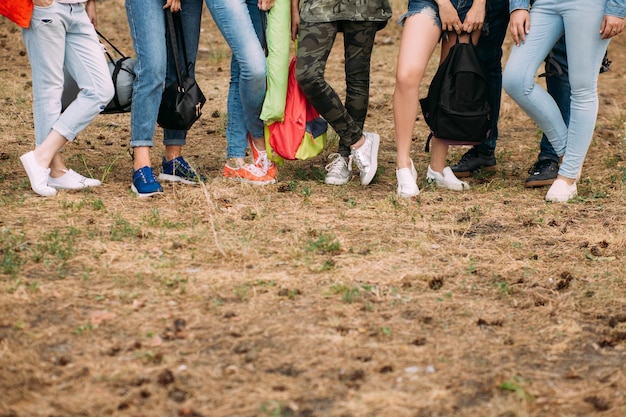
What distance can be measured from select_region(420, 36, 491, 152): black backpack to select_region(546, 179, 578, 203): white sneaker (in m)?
0.52

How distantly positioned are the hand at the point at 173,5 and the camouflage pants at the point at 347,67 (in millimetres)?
717

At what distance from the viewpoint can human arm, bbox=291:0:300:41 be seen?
199 inches

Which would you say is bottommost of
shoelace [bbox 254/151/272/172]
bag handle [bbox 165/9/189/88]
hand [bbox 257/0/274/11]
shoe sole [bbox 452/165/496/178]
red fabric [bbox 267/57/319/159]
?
shoe sole [bbox 452/165/496/178]

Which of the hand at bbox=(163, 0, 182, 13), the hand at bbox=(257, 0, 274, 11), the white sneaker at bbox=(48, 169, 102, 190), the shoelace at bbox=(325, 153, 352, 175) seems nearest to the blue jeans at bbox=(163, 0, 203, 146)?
the hand at bbox=(163, 0, 182, 13)

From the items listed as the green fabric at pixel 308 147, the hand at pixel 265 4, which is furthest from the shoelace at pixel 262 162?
the hand at pixel 265 4

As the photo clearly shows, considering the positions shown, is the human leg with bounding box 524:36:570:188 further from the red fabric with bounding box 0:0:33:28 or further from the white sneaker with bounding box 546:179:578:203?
the red fabric with bounding box 0:0:33:28

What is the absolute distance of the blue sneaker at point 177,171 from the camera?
5.39 m

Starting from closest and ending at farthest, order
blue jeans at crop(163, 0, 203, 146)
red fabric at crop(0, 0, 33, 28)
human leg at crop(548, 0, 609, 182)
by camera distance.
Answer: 1. red fabric at crop(0, 0, 33, 28)
2. human leg at crop(548, 0, 609, 182)
3. blue jeans at crop(163, 0, 203, 146)

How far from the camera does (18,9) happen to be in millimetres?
4520

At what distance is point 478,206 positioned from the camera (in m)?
5.09

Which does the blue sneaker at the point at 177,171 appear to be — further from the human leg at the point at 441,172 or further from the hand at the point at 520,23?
the hand at the point at 520,23

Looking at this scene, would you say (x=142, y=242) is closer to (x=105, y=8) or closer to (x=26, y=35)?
(x=26, y=35)

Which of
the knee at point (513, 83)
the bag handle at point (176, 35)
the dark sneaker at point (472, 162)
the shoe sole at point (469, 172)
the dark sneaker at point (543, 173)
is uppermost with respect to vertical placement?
the bag handle at point (176, 35)

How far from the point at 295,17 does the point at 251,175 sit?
0.99 metres
